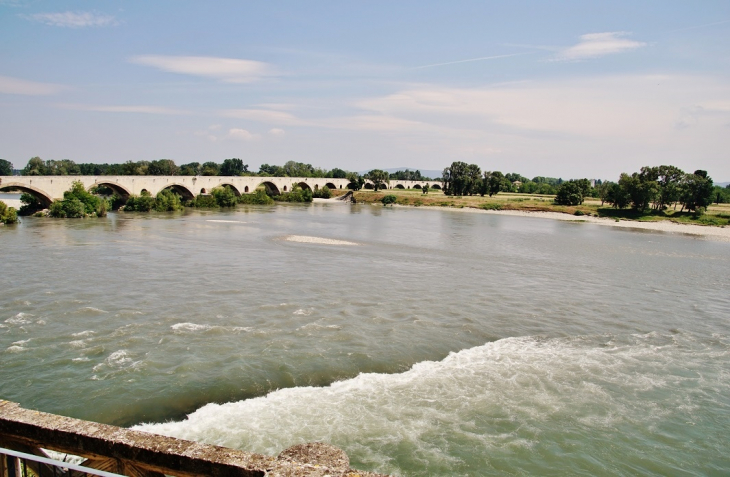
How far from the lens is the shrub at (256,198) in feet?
303

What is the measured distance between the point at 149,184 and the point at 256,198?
28170mm

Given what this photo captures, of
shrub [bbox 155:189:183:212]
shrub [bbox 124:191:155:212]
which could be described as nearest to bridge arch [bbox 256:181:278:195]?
shrub [bbox 155:189:183:212]

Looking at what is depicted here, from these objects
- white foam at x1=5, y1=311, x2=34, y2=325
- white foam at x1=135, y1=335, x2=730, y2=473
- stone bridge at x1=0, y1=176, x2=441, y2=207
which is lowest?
white foam at x1=135, y1=335, x2=730, y2=473

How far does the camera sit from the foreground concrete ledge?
4.31 metres

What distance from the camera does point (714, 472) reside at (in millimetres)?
10211

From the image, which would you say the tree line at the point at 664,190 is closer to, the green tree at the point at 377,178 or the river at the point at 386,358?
the river at the point at 386,358

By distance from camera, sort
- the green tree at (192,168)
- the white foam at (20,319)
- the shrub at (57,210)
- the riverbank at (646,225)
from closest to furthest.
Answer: the white foam at (20,319) < the shrub at (57,210) < the riverbank at (646,225) < the green tree at (192,168)

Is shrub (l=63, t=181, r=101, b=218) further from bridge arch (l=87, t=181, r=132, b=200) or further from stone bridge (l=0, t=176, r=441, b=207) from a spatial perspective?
bridge arch (l=87, t=181, r=132, b=200)

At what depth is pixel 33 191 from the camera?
50469mm

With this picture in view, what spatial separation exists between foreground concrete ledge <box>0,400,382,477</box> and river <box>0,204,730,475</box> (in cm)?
597

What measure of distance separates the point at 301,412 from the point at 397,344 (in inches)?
219

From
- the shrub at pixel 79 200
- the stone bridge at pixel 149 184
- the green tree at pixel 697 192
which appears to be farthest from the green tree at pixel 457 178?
the shrub at pixel 79 200

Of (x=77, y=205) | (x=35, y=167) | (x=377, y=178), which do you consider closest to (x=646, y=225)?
(x=77, y=205)

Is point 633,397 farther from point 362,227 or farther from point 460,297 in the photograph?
point 362,227
